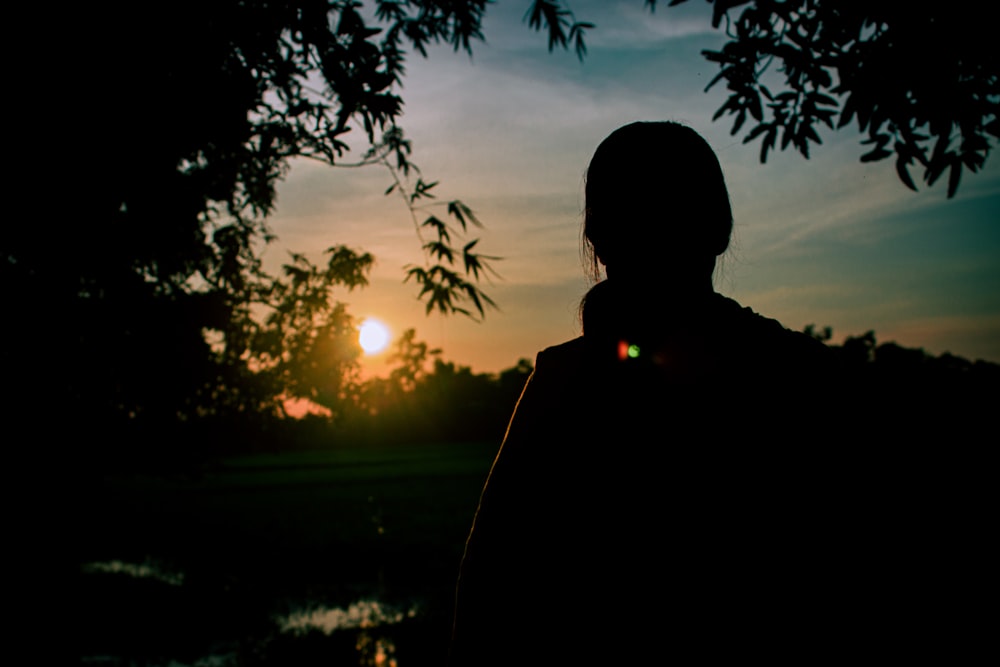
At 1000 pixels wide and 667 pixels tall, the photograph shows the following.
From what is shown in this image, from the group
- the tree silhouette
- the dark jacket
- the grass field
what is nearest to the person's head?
the dark jacket

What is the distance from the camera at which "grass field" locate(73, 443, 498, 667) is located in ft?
23.4

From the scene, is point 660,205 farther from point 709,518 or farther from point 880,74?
point 880,74

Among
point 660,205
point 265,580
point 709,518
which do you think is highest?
point 660,205

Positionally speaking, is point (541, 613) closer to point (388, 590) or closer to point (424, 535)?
point (388, 590)

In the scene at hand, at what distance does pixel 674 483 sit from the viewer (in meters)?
1.23

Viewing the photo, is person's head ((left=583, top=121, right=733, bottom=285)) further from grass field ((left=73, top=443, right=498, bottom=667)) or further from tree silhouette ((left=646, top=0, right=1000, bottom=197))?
grass field ((left=73, top=443, right=498, bottom=667))

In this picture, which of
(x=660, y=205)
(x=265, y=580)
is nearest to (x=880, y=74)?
(x=660, y=205)

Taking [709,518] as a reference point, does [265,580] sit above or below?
below

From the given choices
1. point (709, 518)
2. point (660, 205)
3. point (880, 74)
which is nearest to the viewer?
point (709, 518)

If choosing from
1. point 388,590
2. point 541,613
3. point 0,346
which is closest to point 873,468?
point 541,613

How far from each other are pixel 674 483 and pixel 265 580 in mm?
11978

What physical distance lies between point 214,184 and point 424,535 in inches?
473

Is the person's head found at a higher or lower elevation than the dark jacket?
higher

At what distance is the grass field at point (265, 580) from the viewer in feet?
23.4
